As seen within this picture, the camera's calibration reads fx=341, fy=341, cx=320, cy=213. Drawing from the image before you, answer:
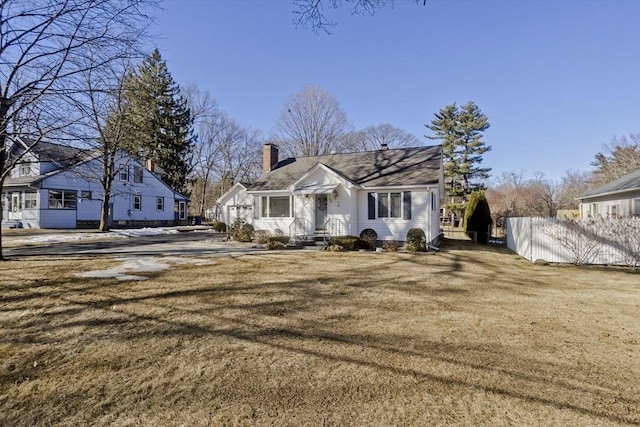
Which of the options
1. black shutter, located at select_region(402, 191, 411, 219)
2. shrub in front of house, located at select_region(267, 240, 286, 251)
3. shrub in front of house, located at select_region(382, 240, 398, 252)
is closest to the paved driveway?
shrub in front of house, located at select_region(267, 240, 286, 251)

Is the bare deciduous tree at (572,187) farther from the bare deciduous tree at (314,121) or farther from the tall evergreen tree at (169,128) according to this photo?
the tall evergreen tree at (169,128)

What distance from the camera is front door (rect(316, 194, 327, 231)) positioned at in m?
17.8

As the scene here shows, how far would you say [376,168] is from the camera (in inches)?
745

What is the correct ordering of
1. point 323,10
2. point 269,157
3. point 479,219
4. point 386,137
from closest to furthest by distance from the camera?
point 323,10 → point 479,219 → point 269,157 → point 386,137

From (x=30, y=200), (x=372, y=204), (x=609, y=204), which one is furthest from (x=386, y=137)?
(x=30, y=200)

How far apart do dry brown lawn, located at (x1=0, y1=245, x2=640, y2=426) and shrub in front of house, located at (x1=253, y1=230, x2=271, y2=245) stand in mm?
8631

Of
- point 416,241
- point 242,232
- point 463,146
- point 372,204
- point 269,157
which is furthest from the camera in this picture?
point 463,146

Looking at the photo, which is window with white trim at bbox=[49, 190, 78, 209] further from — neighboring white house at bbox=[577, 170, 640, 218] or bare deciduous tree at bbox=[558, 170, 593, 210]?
bare deciduous tree at bbox=[558, 170, 593, 210]

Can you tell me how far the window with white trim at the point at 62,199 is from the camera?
88.7 feet

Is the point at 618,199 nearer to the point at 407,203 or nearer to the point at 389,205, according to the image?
the point at 407,203

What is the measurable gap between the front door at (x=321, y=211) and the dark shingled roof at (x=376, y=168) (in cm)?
159

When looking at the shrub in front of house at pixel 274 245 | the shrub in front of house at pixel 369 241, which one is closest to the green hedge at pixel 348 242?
the shrub in front of house at pixel 369 241

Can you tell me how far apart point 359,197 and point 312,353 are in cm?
1376

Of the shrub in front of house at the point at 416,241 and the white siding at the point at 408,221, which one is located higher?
the white siding at the point at 408,221
